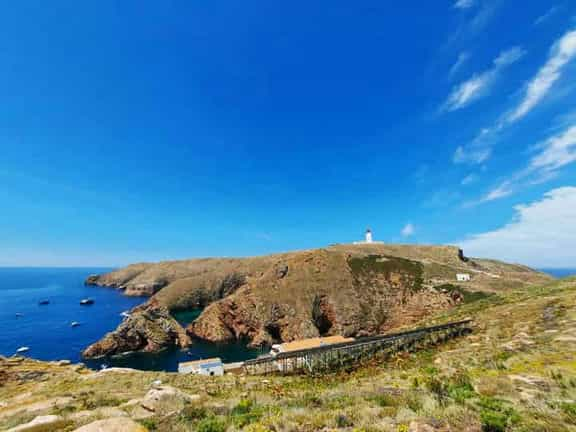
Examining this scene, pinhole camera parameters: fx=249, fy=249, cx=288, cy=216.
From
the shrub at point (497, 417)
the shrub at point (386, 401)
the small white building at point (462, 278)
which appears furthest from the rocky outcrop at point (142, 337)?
the small white building at point (462, 278)

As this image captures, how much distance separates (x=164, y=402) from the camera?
8852 millimetres

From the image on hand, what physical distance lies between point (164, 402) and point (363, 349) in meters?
22.1

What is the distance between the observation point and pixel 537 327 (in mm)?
16422

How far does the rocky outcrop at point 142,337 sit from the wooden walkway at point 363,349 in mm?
44293

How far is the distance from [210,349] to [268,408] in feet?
208

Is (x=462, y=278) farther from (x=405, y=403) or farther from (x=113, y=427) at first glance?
(x=113, y=427)

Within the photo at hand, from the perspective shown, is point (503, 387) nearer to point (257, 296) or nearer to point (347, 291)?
point (347, 291)

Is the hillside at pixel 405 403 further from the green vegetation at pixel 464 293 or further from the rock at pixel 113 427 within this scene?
the green vegetation at pixel 464 293

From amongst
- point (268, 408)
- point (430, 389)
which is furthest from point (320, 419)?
point (430, 389)

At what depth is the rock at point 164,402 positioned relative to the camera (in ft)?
27.3

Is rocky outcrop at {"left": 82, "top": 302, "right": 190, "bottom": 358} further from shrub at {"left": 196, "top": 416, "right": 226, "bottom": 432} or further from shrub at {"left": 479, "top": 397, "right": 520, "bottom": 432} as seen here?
shrub at {"left": 479, "top": 397, "right": 520, "bottom": 432}

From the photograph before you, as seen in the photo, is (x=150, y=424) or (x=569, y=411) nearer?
(x=569, y=411)

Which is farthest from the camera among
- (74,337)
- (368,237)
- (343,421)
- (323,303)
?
(368,237)

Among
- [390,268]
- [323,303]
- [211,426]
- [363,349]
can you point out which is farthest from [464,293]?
[211,426]
